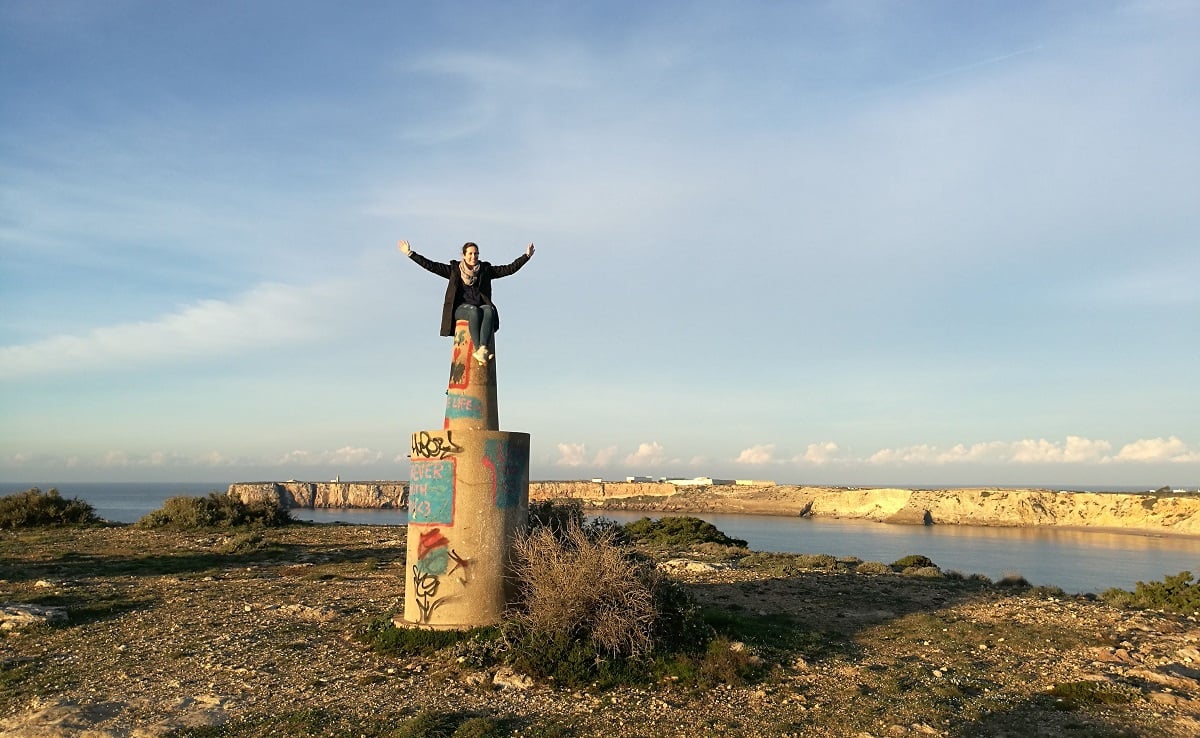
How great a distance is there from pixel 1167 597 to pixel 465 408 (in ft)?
50.2

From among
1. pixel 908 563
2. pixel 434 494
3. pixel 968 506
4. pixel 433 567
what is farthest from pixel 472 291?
pixel 968 506

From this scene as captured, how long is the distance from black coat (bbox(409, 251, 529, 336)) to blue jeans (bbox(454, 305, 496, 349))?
0.49ft

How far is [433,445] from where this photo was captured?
1090 centimetres

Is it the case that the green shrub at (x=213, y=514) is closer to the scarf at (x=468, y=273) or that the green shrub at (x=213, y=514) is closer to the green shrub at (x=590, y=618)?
the scarf at (x=468, y=273)

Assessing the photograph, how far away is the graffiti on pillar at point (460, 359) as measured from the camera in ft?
37.0

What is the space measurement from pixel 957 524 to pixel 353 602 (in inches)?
2920

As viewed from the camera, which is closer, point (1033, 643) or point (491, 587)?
point (491, 587)

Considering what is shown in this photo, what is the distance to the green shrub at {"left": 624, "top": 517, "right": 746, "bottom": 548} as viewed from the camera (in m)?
27.1

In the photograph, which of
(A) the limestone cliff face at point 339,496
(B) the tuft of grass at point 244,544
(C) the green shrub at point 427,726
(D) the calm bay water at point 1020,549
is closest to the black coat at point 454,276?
(C) the green shrub at point 427,726

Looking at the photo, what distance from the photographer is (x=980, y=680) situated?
31.8 feet

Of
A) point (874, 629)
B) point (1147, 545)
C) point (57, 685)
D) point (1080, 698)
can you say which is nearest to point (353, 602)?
point (57, 685)

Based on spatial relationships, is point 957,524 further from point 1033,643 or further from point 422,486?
point 422,486

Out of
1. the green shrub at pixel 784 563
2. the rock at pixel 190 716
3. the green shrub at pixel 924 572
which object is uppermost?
the rock at pixel 190 716

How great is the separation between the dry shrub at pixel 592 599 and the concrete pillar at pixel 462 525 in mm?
620
